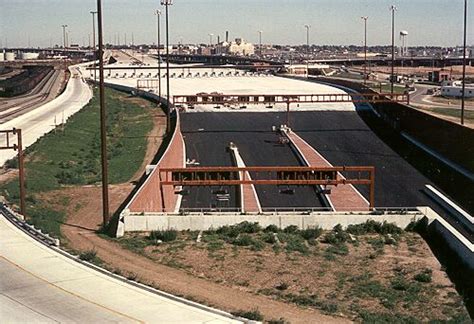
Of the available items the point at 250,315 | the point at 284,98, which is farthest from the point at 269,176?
the point at 284,98

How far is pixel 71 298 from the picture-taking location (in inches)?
666

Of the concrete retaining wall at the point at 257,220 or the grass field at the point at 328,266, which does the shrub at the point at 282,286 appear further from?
the concrete retaining wall at the point at 257,220

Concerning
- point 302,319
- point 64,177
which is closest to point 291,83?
A: point 64,177

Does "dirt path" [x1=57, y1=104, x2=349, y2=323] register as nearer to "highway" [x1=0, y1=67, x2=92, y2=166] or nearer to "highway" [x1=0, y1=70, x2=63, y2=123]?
"highway" [x1=0, y1=67, x2=92, y2=166]

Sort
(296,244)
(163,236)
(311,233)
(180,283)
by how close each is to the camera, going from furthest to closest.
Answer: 1. (311,233)
2. (296,244)
3. (163,236)
4. (180,283)

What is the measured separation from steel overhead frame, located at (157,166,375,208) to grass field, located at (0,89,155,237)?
5.13 meters

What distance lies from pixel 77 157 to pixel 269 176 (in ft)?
49.4

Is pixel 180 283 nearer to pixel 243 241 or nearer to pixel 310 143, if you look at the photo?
pixel 243 241

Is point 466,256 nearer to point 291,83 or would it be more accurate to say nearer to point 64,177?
point 64,177

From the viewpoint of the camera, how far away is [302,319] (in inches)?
706

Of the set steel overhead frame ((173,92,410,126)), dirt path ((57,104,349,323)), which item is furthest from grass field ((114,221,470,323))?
steel overhead frame ((173,92,410,126))

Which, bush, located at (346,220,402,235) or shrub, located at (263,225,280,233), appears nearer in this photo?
shrub, located at (263,225,280,233)

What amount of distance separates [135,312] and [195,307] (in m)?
1.39

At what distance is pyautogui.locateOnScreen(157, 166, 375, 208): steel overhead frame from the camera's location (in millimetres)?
33375
